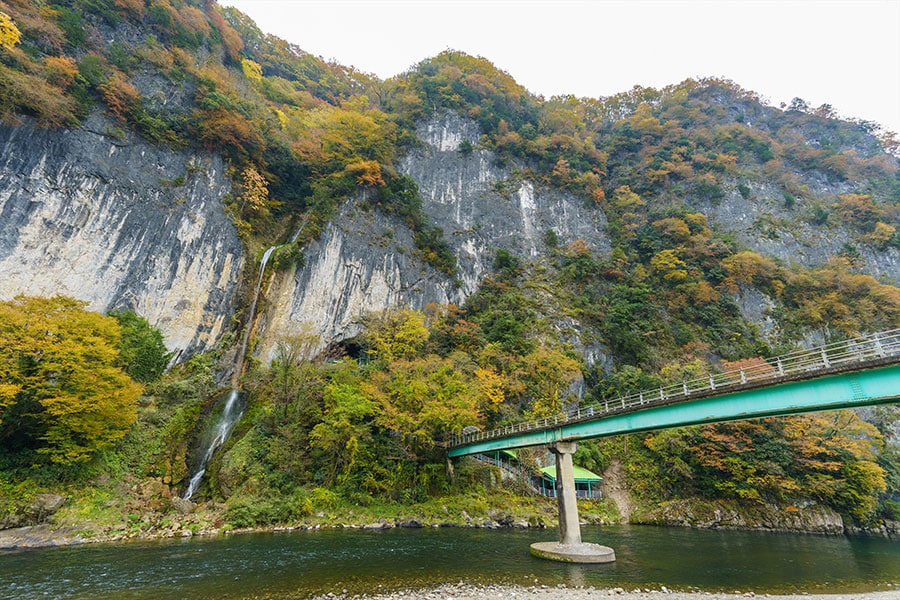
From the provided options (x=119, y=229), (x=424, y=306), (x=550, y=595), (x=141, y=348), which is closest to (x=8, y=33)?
(x=119, y=229)

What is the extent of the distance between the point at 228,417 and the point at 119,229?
587 inches

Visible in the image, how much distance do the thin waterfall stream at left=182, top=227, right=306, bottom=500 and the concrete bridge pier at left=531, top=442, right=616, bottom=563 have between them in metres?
17.3

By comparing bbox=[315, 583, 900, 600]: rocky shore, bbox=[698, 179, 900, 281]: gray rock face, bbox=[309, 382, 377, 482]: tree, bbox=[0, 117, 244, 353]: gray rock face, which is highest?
bbox=[698, 179, 900, 281]: gray rock face

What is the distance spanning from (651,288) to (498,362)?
19.7 metres

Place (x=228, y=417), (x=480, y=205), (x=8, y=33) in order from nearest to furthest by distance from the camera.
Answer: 1. (x=8, y=33)
2. (x=228, y=417)
3. (x=480, y=205)

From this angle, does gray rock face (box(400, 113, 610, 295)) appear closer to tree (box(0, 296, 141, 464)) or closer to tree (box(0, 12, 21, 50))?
tree (box(0, 296, 141, 464))

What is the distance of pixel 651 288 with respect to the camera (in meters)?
→ 38.3

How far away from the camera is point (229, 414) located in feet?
77.6

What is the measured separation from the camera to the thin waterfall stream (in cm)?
2002

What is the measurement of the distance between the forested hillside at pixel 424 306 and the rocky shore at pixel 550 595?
446 inches

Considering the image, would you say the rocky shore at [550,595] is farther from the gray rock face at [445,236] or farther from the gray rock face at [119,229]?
the gray rock face at [119,229]

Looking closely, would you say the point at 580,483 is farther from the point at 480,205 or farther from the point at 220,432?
the point at 480,205

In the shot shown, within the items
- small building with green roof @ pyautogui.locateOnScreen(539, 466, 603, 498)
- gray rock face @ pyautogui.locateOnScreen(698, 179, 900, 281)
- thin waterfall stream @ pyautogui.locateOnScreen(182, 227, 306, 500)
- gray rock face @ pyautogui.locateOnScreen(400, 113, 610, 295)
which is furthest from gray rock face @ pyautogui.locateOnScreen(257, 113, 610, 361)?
small building with green roof @ pyautogui.locateOnScreen(539, 466, 603, 498)

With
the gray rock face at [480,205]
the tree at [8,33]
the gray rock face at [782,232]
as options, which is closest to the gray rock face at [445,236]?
the gray rock face at [480,205]
